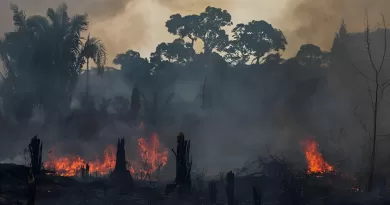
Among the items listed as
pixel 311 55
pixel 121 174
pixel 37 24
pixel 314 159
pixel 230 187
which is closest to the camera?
pixel 230 187

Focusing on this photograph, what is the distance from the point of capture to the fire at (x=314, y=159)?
1873 inches

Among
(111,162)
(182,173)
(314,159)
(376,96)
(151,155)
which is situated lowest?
(182,173)

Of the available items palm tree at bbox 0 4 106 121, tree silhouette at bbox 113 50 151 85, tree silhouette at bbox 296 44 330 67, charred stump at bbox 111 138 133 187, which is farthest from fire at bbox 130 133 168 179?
tree silhouette at bbox 296 44 330 67

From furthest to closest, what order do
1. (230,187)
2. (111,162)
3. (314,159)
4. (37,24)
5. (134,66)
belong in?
(134,66)
(37,24)
(111,162)
(314,159)
(230,187)

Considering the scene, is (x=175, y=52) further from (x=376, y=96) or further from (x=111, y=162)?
(x=376, y=96)

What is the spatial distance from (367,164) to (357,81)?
797 inches

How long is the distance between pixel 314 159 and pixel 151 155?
1760 cm

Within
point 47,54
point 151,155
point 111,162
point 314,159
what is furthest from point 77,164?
point 314,159

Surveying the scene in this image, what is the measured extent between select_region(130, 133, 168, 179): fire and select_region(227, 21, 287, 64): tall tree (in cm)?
3052

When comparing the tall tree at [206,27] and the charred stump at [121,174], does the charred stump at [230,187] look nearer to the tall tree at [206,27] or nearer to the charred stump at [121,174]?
the charred stump at [121,174]

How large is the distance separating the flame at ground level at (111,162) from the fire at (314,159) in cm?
1491

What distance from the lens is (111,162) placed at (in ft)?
177

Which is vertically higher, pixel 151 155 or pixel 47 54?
pixel 47 54

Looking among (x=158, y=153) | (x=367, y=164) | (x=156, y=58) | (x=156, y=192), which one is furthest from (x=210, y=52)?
(x=156, y=192)
